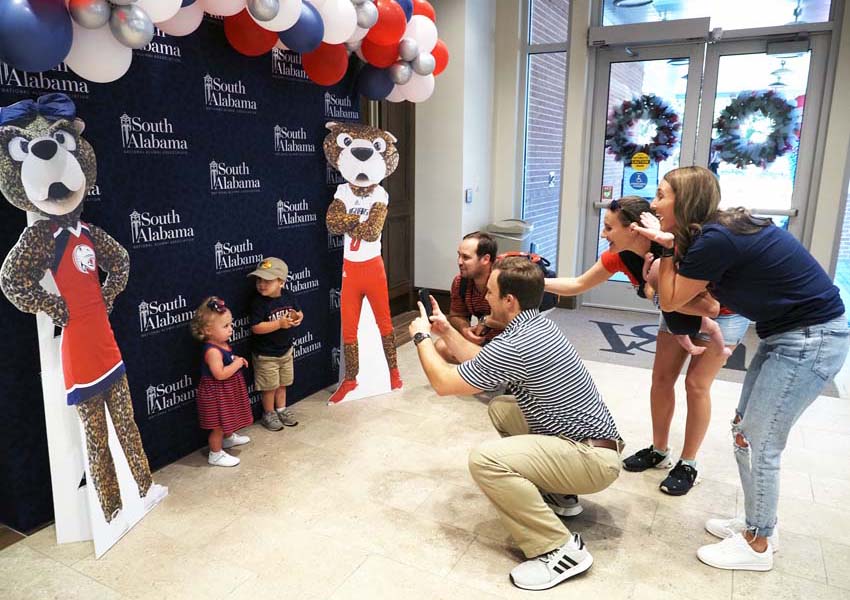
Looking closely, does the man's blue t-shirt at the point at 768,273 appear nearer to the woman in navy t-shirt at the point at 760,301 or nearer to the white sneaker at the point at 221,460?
the woman in navy t-shirt at the point at 760,301

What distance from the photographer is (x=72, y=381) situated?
2334mm

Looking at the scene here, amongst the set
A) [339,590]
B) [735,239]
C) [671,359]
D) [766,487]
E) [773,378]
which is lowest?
[339,590]

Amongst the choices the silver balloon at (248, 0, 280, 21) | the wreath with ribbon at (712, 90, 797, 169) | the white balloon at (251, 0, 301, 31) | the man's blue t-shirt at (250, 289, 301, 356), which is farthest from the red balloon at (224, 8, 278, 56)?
the wreath with ribbon at (712, 90, 797, 169)

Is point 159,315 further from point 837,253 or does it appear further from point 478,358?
point 837,253

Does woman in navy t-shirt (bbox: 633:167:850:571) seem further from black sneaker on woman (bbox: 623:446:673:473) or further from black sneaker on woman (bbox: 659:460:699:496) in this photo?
black sneaker on woman (bbox: 623:446:673:473)

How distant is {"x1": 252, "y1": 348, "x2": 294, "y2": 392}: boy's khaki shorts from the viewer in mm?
3355

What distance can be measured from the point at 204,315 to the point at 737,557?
7.90 feet

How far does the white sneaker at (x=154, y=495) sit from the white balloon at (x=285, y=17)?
2.02 m

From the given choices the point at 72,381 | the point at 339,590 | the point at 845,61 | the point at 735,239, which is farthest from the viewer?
the point at 845,61

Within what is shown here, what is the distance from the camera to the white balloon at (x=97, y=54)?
214 centimetres

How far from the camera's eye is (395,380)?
13.2ft

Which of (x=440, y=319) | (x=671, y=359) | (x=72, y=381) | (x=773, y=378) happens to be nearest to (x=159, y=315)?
(x=72, y=381)

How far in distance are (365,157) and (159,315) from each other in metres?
1.53

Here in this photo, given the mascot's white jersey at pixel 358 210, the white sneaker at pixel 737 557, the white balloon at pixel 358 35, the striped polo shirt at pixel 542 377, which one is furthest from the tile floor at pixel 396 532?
the white balloon at pixel 358 35
